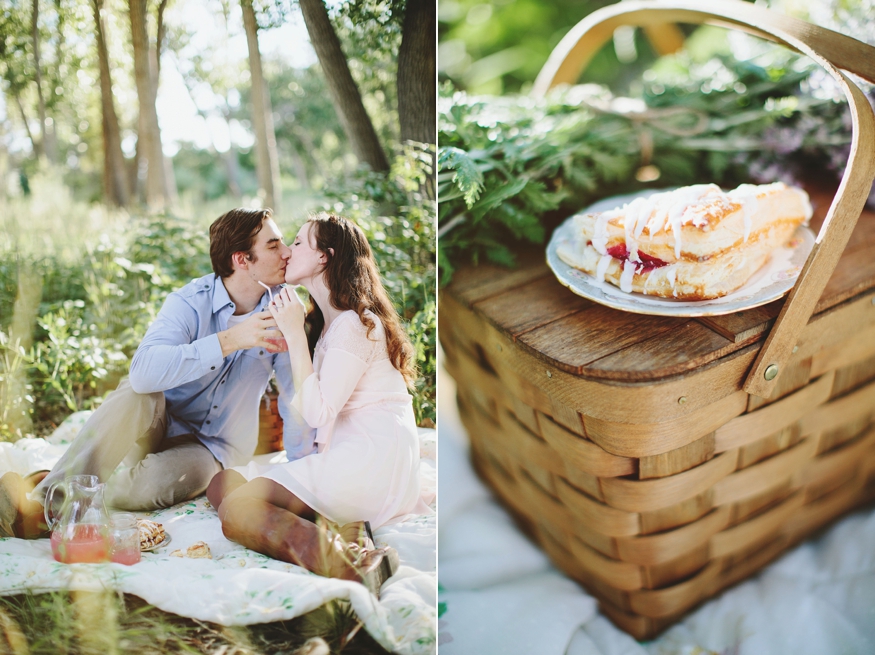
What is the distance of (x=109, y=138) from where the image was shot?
0.91 m

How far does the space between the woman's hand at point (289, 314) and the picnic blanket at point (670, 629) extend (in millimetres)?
616

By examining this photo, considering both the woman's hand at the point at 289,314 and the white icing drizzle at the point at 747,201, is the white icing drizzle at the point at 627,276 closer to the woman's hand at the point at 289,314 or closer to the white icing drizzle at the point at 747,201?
the white icing drizzle at the point at 747,201

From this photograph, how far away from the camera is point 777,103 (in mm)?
1400

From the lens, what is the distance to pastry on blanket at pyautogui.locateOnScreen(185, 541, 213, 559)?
783 millimetres

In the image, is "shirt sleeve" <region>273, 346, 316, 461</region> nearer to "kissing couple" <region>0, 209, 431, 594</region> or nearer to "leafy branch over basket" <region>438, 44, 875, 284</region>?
"kissing couple" <region>0, 209, 431, 594</region>

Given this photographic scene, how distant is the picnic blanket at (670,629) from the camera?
3.39 ft

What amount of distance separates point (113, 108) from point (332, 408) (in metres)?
0.54

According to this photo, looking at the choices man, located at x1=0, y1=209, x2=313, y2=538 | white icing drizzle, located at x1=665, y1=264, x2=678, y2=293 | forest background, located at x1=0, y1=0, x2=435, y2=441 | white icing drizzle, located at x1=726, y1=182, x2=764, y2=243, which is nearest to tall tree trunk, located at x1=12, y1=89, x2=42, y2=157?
forest background, located at x1=0, y1=0, x2=435, y2=441

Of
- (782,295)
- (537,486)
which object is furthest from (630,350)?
(537,486)

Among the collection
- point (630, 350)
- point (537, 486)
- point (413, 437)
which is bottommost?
point (537, 486)

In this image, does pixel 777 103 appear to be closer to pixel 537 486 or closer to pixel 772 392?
pixel 772 392

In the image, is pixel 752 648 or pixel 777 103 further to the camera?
pixel 777 103

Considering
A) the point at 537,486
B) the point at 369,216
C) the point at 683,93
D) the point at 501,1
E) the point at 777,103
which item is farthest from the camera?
the point at 501,1

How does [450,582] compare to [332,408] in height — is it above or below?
below
